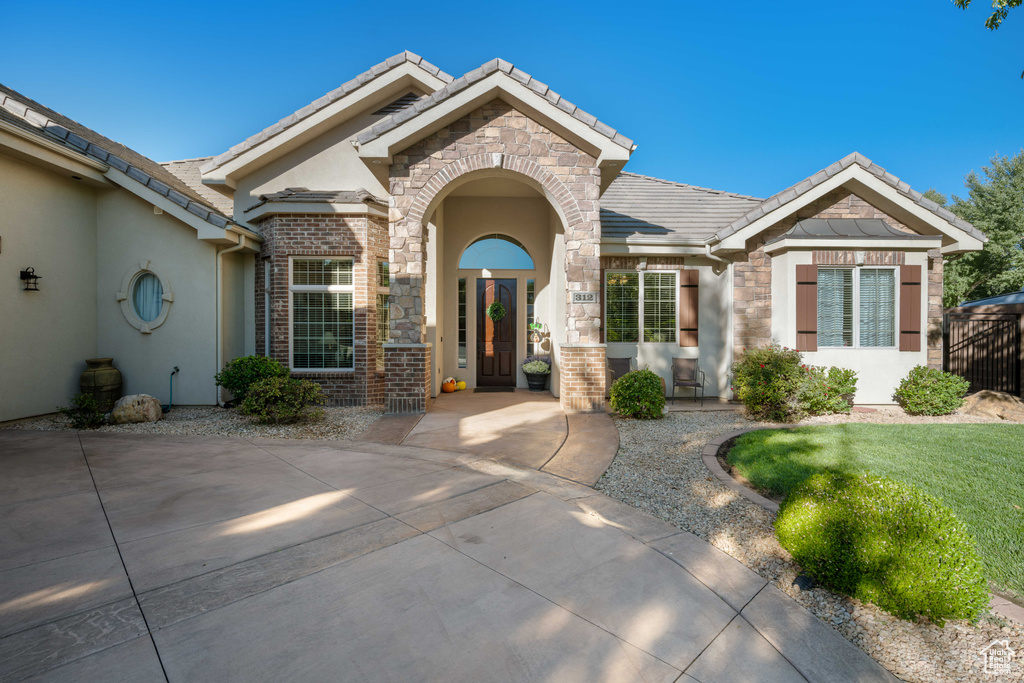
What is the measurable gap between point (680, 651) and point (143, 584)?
295 cm

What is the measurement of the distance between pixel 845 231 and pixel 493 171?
6.94 metres

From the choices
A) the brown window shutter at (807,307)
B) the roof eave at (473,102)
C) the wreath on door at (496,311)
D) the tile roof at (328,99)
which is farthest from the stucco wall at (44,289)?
the brown window shutter at (807,307)

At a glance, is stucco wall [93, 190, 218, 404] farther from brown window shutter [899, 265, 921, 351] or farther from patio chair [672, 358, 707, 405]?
brown window shutter [899, 265, 921, 351]

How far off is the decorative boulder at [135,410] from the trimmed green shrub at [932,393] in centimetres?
1290

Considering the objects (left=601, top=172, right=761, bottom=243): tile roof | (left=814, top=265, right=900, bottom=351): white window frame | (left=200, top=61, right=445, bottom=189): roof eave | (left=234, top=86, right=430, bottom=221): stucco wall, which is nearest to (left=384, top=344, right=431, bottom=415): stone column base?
(left=234, top=86, right=430, bottom=221): stucco wall

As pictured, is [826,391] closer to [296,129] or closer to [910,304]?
[910,304]

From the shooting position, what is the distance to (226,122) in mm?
15289

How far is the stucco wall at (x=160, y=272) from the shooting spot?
8570 mm

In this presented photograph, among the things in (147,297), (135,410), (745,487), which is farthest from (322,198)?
(745,487)

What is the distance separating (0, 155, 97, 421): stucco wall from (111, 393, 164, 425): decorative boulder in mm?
1379

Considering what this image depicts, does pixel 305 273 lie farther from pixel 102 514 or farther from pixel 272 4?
pixel 272 4

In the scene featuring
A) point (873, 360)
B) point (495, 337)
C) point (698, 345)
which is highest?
point (495, 337)

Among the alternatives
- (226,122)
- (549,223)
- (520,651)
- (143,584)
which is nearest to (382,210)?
(549,223)

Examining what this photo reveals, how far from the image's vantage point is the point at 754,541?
338cm
